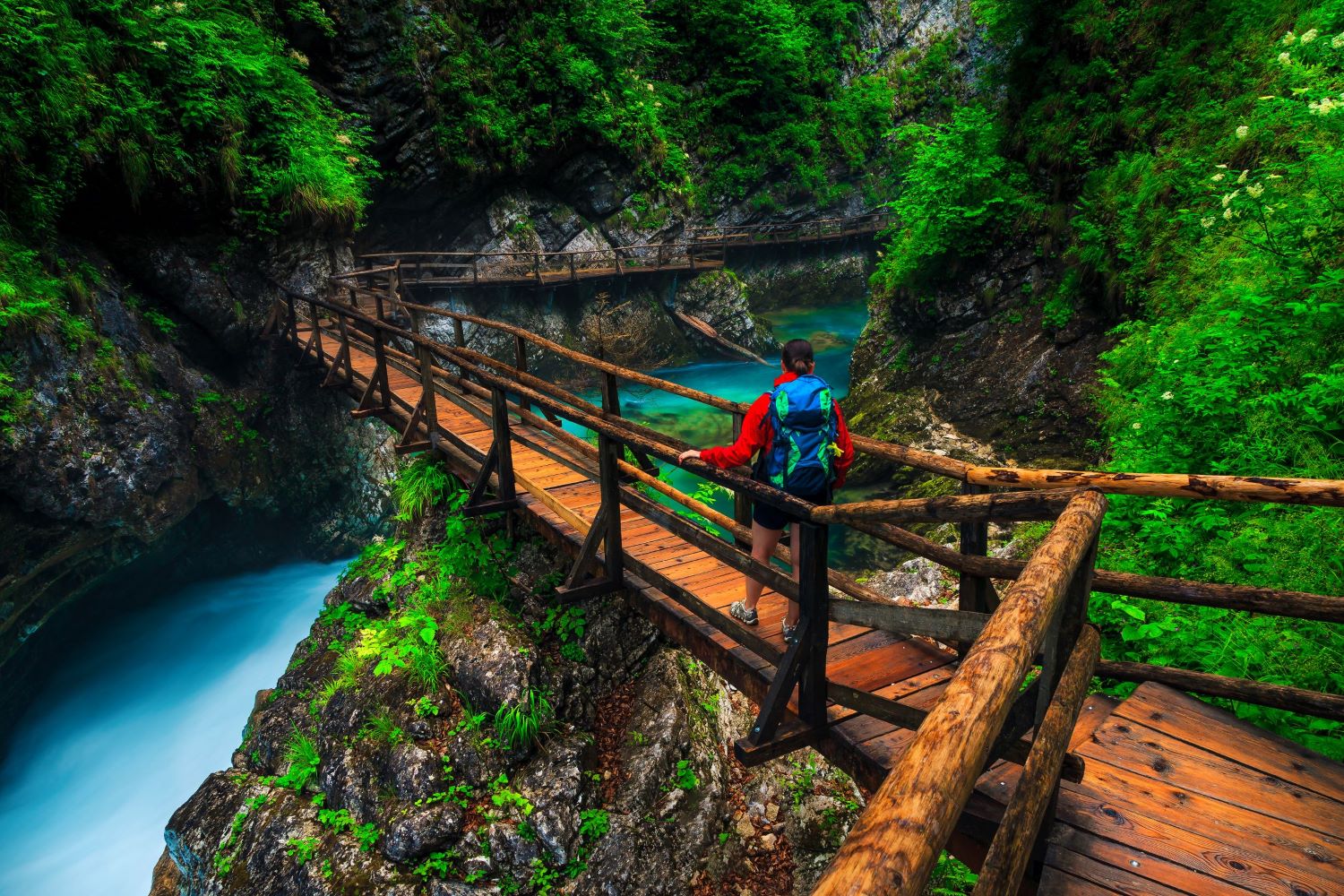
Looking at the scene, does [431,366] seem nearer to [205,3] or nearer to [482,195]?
[205,3]

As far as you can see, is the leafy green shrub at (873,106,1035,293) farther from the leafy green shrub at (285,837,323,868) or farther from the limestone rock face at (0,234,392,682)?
the limestone rock face at (0,234,392,682)

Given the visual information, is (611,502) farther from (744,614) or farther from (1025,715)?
(1025,715)

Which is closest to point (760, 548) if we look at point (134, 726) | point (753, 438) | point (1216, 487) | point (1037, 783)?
point (753, 438)

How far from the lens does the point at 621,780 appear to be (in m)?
6.41

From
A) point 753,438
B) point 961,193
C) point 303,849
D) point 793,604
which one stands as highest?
point 961,193

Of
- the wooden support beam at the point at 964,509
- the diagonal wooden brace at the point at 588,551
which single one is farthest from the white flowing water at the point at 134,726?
the wooden support beam at the point at 964,509

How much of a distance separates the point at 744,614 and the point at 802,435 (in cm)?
117

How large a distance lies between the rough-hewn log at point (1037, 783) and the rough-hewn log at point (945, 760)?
274mm

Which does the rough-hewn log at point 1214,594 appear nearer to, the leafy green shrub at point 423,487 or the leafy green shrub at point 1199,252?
the leafy green shrub at point 1199,252

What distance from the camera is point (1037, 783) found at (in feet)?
5.72

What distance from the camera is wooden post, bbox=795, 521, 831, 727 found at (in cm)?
286

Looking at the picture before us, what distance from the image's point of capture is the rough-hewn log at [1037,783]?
1520 millimetres

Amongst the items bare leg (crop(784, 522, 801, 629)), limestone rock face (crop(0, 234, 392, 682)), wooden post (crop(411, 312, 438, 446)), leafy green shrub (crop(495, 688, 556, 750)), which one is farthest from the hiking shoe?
limestone rock face (crop(0, 234, 392, 682))

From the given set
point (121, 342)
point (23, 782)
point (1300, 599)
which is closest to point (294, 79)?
point (121, 342)
